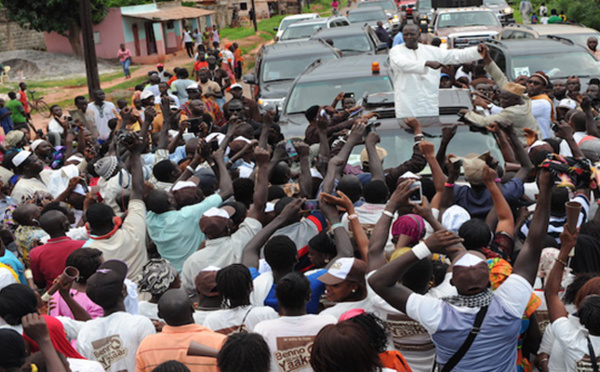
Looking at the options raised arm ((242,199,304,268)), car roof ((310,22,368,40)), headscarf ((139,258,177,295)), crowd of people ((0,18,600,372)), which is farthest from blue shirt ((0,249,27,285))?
car roof ((310,22,368,40))

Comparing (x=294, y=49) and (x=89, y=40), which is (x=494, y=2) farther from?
(x=89, y=40)

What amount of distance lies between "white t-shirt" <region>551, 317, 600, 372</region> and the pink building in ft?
114

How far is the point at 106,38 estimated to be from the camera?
121 ft

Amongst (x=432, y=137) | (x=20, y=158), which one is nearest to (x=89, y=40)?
(x=20, y=158)

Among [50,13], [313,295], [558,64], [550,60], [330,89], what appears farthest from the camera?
[50,13]

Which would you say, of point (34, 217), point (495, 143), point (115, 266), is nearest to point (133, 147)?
point (34, 217)

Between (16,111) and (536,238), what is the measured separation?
15.7m

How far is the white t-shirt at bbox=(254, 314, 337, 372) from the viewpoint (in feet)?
12.2

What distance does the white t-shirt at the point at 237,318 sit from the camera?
409 centimetres

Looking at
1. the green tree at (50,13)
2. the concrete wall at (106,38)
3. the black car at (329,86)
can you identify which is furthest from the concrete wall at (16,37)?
the black car at (329,86)

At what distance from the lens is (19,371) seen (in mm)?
3553

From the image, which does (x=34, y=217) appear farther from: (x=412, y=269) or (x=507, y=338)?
(x=507, y=338)

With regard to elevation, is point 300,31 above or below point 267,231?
below

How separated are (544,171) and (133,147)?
3704mm
